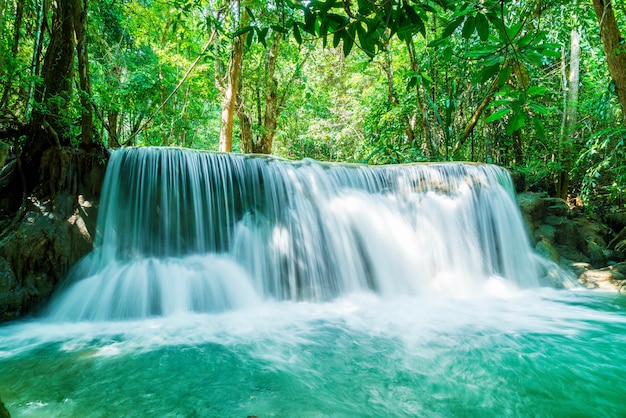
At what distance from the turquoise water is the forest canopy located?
1872 mm

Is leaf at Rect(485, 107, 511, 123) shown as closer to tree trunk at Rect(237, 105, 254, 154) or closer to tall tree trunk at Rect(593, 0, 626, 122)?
tall tree trunk at Rect(593, 0, 626, 122)

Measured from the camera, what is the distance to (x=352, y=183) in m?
6.83

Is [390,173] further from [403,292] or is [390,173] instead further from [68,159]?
[68,159]

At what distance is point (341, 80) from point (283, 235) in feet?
34.4

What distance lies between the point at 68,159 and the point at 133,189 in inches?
34.5

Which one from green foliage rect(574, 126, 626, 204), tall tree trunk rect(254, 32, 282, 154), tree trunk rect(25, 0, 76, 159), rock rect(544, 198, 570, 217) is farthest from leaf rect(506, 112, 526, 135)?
tall tree trunk rect(254, 32, 282, 154)

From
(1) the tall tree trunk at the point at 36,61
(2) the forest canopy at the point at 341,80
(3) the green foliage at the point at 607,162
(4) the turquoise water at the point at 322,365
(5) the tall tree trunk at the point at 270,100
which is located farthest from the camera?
(5) the tall tree trunk at the point at 270,100

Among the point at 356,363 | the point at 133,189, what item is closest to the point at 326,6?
the point at 356,363

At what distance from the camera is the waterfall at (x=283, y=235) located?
4668mm

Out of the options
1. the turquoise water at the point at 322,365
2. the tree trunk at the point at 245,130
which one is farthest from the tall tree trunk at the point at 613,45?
the tree trunk at the point at 245,130

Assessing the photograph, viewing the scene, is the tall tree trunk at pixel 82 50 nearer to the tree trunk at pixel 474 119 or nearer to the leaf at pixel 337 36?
the leaf at pixel 337 36

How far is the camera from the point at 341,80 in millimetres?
14602

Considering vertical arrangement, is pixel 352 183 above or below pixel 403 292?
above

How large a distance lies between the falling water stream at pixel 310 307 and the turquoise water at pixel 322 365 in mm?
17
